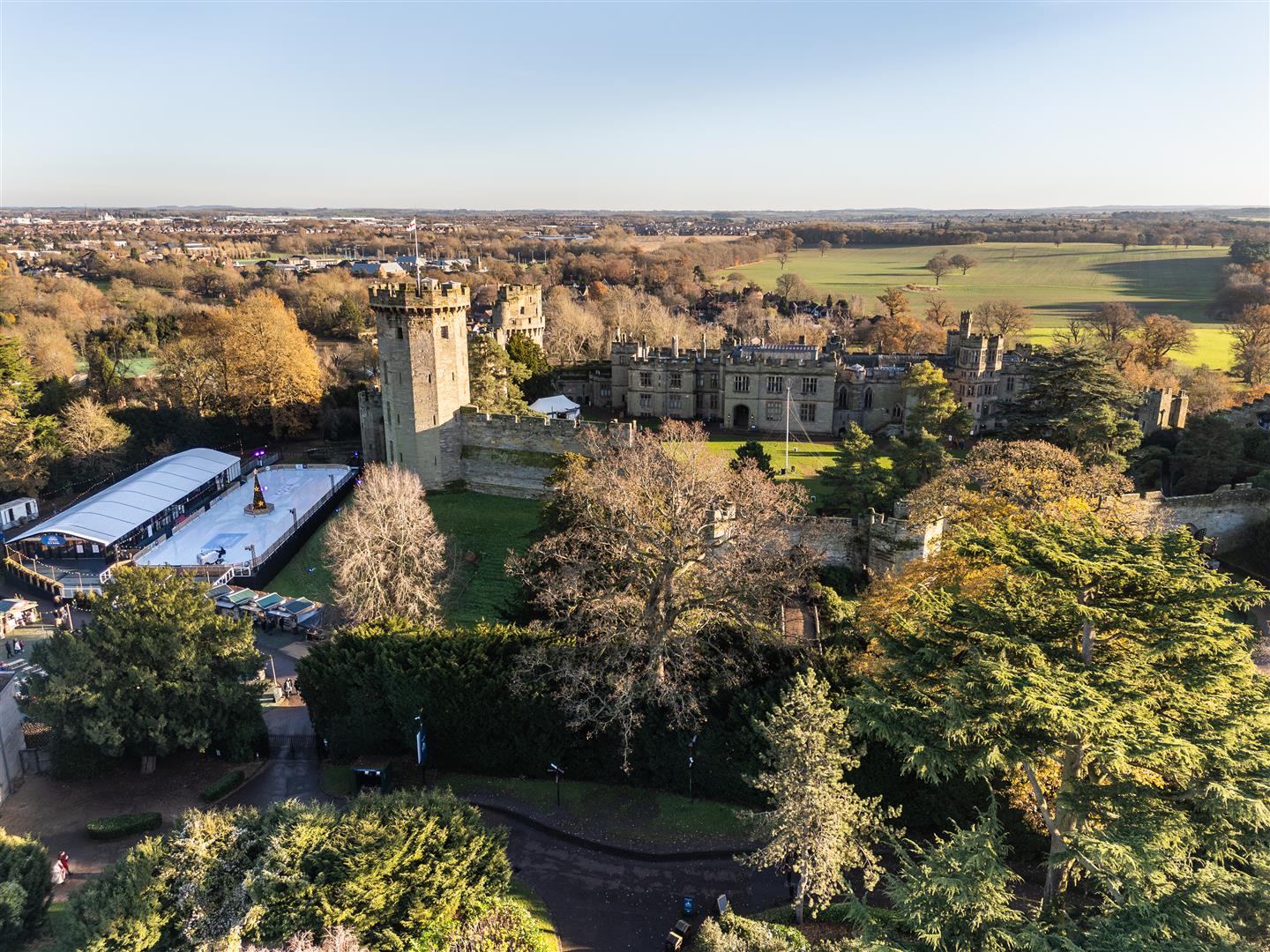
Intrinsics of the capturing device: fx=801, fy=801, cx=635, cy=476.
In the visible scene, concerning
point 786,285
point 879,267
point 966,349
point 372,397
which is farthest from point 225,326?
point 879,267

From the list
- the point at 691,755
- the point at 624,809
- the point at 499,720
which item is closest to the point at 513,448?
the point at 499,720

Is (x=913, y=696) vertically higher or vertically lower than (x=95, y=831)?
higher

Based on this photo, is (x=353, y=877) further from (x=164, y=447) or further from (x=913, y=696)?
(x=164, y=447)

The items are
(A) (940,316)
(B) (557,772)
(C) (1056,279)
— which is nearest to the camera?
(B) (557,772)

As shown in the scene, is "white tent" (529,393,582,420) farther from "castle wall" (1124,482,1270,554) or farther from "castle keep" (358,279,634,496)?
"castle wall" (1124,482,1270,554)

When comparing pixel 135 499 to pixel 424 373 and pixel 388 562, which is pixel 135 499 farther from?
pixel 388 562

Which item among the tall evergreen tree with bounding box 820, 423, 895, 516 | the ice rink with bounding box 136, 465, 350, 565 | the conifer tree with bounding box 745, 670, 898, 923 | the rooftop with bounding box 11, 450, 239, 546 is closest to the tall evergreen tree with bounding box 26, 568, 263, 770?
the ice rink with bounding box 136, 465, 350, 565
